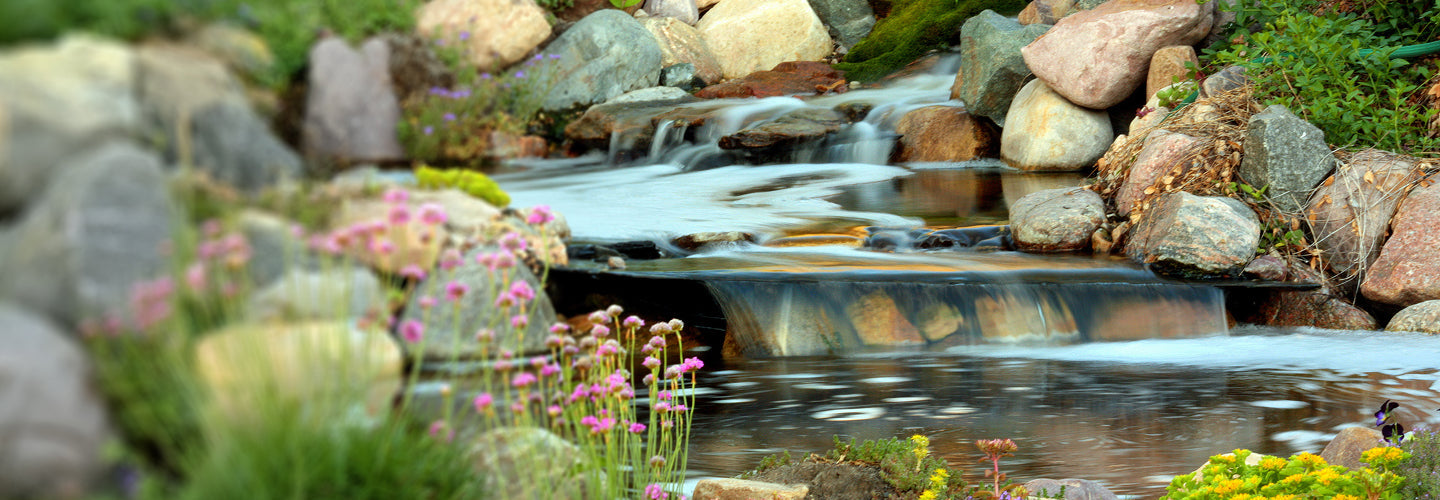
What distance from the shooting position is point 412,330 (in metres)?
1.15

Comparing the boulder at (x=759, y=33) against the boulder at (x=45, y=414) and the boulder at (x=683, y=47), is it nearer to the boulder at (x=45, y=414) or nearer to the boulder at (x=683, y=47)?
the boulder at (x=683, y=47)

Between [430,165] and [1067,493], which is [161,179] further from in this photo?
[1067,493]

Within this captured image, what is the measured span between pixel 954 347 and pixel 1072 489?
6.43ft

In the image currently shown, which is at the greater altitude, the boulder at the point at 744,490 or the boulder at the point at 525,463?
the boulder at the point at 525,463

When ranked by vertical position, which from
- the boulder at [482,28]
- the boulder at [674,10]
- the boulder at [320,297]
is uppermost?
the boulder at [674,10]

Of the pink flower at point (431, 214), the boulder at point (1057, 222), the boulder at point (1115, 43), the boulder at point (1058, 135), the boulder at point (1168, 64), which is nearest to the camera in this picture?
the pink flower at point (431, 214)

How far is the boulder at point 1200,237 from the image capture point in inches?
224

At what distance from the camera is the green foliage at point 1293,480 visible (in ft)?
9.16

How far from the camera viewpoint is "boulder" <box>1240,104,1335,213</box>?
613 cm

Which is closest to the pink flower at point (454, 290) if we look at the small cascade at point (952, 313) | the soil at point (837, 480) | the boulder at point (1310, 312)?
the soil at point (837, 480)

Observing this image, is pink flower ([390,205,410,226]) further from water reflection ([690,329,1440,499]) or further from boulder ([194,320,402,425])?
water reflection ([690,329,1440,499])

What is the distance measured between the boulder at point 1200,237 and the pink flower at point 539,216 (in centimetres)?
504

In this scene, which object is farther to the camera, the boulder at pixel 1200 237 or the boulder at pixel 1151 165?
the boulder at pixel 1151 165

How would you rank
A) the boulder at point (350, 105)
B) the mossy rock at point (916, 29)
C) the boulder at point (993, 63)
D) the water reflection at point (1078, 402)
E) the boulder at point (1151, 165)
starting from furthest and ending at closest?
the mossy rock at point (916, 29) → the boulder at point (993, 63) → the boulder at point (1151, 165) → the water reflection at point (1078, 402) → the boulder at point (350, 105)
